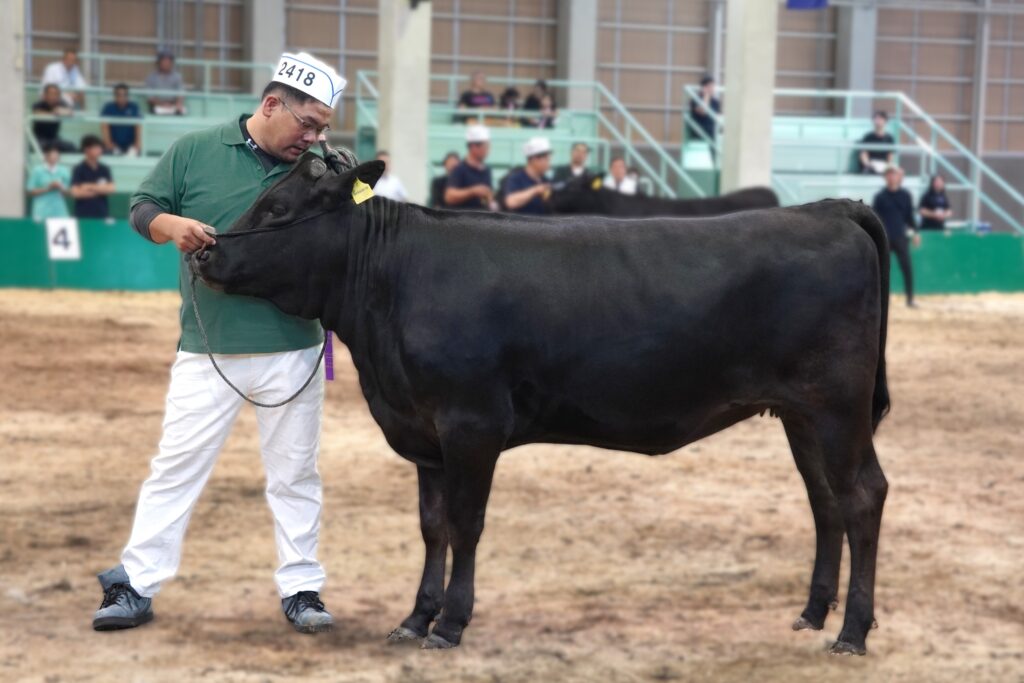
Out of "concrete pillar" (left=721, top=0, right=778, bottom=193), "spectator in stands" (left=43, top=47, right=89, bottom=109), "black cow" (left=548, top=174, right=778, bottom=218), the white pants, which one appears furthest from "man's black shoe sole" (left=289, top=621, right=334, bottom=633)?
"spectator in stands" (left=43, top=47, right=89, bottom=109)

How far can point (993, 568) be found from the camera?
23.0ft

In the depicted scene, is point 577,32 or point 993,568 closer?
point 993,568

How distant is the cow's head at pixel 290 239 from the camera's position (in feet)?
17.0

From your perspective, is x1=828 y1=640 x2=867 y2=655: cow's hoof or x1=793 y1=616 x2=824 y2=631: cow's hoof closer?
x1=828 y1=640 x2=867 y2=655: cow's hoof

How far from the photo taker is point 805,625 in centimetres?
577

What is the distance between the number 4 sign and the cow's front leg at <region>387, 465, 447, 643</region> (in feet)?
47.5

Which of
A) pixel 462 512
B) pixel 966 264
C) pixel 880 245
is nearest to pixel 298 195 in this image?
pixel 462 512

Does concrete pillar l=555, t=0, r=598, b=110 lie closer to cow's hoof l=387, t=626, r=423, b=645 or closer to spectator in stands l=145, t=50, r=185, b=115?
spectator in stands l=145, t=50, r=185, b=115

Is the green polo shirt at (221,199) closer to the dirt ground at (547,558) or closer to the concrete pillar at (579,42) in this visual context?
the dirt ground at (547,558)

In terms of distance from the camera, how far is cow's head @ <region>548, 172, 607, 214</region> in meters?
16.4

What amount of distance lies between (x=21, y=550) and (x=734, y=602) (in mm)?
3453

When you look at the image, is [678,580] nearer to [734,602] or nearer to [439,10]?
[734,602]

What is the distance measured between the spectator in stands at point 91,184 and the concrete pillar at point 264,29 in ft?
26.0

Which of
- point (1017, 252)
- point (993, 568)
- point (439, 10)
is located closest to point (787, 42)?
point (439, 10)
